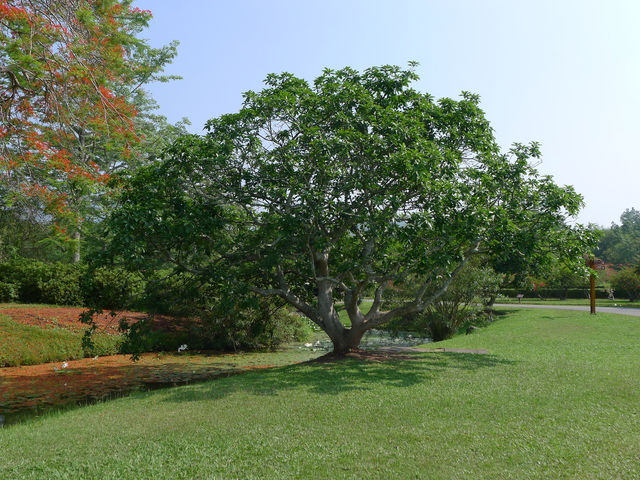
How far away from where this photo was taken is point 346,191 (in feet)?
38.0

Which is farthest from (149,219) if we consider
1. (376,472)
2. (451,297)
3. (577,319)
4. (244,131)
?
(577,319)

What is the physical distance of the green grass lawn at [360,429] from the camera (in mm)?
5410

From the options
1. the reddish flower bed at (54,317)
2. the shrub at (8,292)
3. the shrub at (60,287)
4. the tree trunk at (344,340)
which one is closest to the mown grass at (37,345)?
the reddish flower bed at (54,317)

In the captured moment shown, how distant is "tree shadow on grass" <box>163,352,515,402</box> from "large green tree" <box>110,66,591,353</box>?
1.71 metres

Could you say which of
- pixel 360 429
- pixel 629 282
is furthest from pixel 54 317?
pixel 629 282

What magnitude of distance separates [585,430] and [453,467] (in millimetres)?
2448

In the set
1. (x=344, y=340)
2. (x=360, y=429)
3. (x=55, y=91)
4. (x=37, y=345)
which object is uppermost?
(x=55, y=91)

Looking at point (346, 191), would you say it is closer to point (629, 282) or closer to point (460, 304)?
point (460, 304)

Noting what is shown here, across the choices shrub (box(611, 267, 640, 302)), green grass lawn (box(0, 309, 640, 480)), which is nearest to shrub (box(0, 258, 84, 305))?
green grass lawn (box(0, 309, 640, 480))

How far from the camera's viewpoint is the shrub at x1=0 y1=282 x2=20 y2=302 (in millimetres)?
20469

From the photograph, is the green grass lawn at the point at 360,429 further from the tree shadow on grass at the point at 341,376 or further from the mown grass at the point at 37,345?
the mown grass at the point at 37,345

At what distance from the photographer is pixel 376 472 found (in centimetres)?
527

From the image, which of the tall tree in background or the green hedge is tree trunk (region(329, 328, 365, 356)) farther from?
the green hedge

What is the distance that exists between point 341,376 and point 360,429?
12.8 feet
